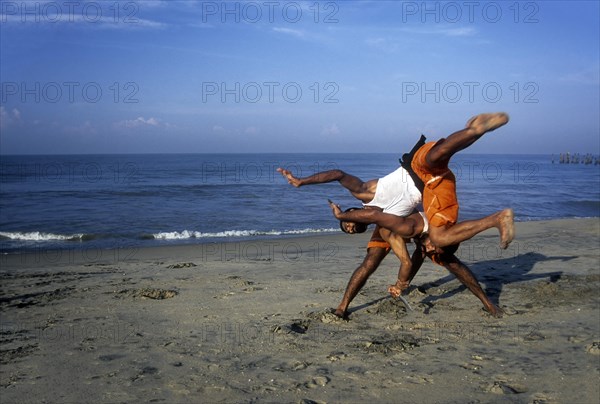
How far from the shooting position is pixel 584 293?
7.73 meters

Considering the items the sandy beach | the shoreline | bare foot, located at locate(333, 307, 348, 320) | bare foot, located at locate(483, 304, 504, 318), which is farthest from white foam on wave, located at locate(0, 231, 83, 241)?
bare foot, located at locate(483, 304, 504, 318)

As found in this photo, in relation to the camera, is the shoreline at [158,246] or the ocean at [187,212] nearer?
the shoreline at [158,246]

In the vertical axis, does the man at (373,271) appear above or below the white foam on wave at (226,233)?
above

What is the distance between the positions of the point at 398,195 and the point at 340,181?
2.18 feet

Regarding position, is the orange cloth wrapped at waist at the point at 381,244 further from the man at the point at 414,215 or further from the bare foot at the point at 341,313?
the bare foot at the point at 341,313

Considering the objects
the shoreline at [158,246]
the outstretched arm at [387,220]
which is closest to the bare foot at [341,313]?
the outstretched arm at [387,220]

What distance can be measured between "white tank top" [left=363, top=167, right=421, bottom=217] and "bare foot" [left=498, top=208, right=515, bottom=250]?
1028mm

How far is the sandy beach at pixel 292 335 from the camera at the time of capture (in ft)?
15.1

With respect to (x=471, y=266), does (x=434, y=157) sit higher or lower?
higher

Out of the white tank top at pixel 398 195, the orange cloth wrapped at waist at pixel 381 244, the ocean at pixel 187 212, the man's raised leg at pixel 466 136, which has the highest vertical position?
the man's raised leg at pixel 466 136

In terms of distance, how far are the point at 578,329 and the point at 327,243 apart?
7727 millimetres

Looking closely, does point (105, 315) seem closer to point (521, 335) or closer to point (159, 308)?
point (159, 308)

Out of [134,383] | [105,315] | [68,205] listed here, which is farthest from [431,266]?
[68,205]

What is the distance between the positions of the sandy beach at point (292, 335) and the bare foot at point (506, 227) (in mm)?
1096
